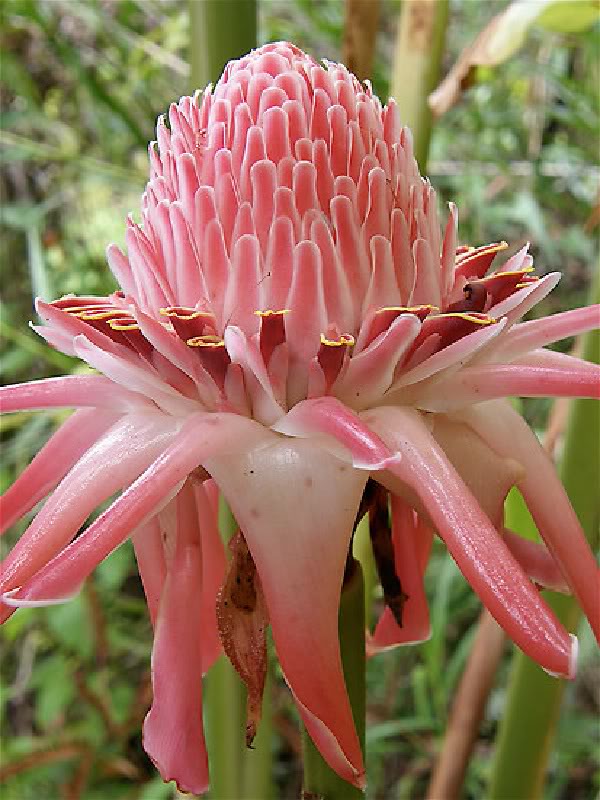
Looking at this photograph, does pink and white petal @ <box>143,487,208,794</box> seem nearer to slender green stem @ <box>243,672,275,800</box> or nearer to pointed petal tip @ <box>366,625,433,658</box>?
pointed petal tip @ <box>366,625,433,658</box>

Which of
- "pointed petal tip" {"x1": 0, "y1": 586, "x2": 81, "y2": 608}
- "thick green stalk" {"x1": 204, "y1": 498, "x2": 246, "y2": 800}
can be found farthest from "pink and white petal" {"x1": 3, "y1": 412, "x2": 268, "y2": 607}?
"thick green stalk" {"x1": 204, "y1": 498, "x2": 246, "y2": 800}

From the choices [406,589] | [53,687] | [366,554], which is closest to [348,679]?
[406,589]

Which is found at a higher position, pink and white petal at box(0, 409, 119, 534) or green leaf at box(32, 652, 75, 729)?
pink and white petal at box(0, 409, 119, 534)

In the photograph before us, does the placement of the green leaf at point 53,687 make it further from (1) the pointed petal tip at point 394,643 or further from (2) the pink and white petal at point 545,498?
(2) the pink and white petal at point 545,498

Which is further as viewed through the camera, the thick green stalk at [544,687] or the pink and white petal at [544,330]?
the thick green stalk at [544,687]

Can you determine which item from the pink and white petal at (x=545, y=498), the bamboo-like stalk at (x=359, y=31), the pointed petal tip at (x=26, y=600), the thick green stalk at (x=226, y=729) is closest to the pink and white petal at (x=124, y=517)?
the pointed petal tip at (x=26, y=600)

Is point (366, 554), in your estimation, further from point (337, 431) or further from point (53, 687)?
point (53, 687)

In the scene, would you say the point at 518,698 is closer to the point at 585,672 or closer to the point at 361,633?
the point at 361,633
